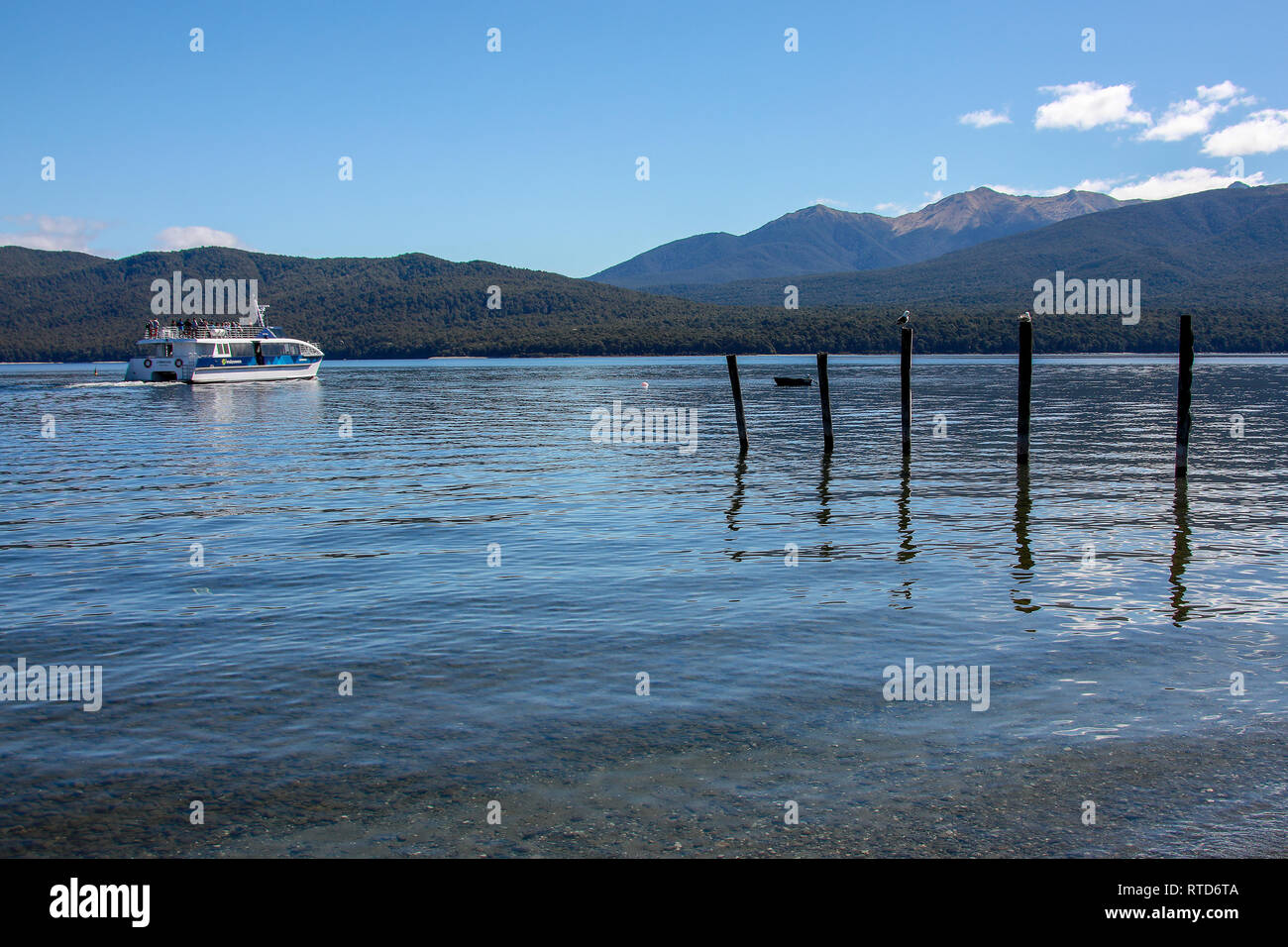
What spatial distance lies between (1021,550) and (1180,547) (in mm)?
2875

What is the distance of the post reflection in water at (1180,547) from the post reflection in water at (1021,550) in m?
1.86

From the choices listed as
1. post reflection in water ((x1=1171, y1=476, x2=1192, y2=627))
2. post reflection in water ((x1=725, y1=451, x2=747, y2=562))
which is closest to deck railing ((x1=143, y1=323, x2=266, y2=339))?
post reflection in water ((x1=725, y1=451, x2=747, y2=562))

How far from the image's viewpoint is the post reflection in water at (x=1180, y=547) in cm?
1405

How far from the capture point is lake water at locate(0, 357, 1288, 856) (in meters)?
7.92

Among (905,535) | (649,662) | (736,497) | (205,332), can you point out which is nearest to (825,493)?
(736,497)

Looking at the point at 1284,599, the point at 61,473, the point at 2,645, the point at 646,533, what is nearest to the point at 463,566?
the point at 646,533

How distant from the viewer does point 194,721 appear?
33.1 feet

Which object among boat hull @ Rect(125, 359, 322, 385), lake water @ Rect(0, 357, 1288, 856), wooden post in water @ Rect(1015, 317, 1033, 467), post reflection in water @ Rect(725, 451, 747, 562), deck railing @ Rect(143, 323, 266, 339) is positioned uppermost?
deck railing @ Rect(143, 323, 266, 339)

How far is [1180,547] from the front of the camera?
18516 mm

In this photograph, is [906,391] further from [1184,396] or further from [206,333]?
[206,333]

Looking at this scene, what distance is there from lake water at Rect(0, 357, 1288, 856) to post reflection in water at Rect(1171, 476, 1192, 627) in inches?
3.4

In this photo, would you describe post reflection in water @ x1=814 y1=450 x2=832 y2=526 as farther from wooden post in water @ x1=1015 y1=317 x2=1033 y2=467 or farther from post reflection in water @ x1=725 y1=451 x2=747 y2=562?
wooden post in water @ x1=1015 y1=317 x2=1033 y2=467
